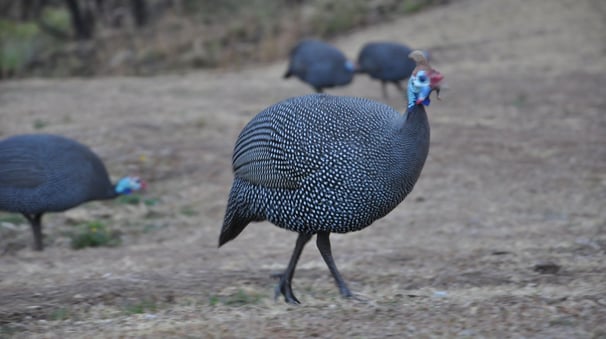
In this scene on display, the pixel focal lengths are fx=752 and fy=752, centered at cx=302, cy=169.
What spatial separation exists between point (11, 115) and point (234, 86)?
465 centimetres

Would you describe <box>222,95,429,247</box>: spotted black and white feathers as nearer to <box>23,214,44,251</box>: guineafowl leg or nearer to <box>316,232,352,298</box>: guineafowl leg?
<box>316,232,352,298</box>: guineafowl leg

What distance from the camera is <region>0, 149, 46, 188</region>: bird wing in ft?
19.4

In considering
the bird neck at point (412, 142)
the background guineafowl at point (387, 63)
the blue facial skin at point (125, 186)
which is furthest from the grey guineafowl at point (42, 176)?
the background guineafowl at point (387, 63)

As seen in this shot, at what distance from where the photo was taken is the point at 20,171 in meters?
5.91

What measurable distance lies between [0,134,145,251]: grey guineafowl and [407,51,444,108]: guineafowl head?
334 centimetres

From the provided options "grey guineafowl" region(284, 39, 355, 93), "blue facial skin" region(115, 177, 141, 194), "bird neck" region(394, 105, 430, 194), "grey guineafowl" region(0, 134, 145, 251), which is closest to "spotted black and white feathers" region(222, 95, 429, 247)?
"bird neck" region(394, 105, 430, 194)

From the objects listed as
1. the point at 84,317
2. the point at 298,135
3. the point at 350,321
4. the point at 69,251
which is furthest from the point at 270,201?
the point at 69,251

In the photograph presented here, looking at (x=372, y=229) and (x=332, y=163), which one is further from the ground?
(x=332, y=163)

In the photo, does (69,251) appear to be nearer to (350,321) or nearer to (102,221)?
(102,221)

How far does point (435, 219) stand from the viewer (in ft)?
22.6

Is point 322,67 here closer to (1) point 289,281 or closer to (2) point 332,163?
(1) point 289,281

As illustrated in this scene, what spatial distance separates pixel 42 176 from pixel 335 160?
3.05 metres

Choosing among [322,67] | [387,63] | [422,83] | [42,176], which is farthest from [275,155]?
[387,63]

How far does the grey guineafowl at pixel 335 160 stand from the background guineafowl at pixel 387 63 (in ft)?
24.5
